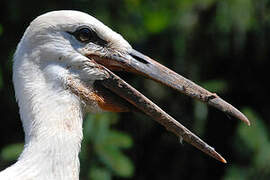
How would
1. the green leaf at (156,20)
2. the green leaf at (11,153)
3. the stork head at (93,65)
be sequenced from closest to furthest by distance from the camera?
the stork head at (93,65)
the green leaf at (11,153)
the green leaf at (156,20)

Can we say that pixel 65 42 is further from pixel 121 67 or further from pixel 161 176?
pixel 161 176

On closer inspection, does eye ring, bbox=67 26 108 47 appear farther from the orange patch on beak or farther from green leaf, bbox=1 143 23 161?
green leaf, bbox=1 143 23 161

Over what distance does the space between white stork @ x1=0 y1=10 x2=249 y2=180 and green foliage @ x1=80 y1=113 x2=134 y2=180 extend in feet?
8.64

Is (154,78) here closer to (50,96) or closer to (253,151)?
(50,96)

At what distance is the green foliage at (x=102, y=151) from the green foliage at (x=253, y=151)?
1.28 m

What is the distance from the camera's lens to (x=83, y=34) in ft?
13.8

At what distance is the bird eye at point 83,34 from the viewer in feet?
13.8

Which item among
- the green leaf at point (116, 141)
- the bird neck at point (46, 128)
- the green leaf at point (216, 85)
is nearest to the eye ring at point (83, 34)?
the bird neck at point (46, 128)

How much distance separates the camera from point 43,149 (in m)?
4.01

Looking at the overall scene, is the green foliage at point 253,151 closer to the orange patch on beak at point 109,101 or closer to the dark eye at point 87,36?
the orange patch on beak at point 109,101

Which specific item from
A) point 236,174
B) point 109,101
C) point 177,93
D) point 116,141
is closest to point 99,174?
point 116,141

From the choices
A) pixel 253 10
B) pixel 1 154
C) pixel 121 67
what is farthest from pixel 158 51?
pixel 121 67

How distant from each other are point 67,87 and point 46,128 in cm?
25

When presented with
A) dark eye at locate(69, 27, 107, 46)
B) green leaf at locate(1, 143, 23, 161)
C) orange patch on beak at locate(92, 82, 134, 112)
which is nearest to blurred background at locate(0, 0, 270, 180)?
green leaf at locate(1, 143, 23, 161)
